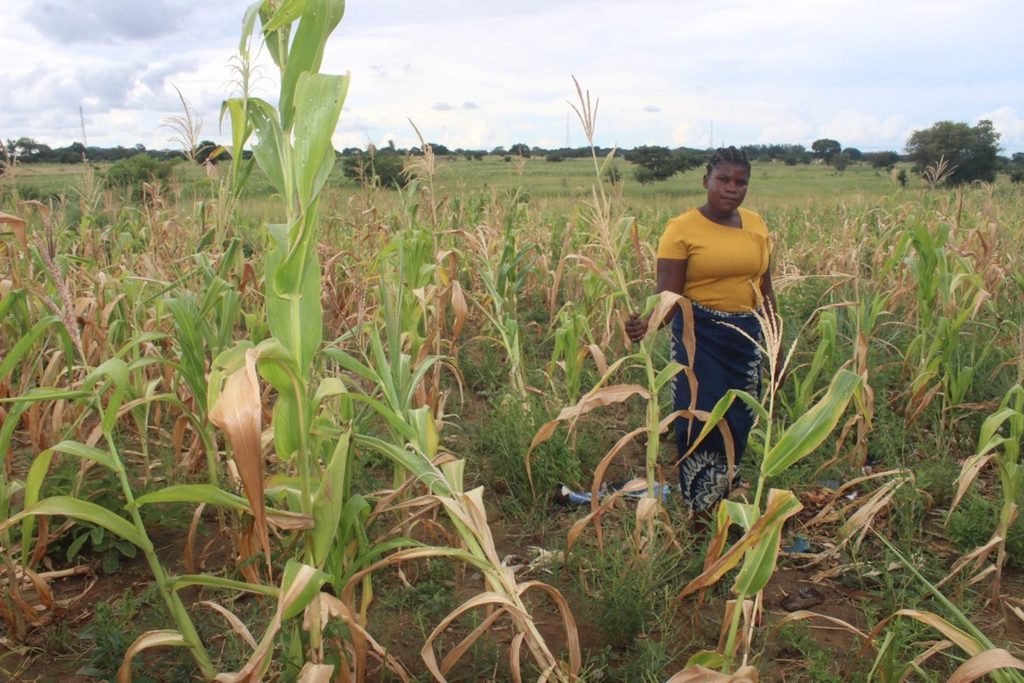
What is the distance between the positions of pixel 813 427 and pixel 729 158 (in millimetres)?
1309

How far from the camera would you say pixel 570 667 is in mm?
1850

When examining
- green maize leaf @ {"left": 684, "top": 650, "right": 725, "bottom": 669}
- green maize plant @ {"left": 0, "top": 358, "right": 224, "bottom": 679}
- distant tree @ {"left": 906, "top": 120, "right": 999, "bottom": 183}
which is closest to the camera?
green maize plant @ {"left": 0, "top": 358, "right": 224, "bottom": 679}

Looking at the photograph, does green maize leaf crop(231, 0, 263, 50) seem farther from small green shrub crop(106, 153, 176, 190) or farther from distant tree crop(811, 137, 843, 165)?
distant tree crop(811, 137, 843, 165)

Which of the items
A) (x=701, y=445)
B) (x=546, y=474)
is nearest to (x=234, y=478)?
(x=546, y=474)

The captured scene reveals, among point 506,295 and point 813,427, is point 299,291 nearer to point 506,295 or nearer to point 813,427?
point 813,427

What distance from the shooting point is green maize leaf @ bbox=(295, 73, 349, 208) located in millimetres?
1495

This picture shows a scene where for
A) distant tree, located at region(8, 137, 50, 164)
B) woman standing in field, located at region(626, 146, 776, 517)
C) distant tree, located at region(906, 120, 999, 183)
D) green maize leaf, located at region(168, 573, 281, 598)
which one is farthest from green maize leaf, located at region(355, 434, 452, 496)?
distant tree, located at region(906, 120, 999, 183)

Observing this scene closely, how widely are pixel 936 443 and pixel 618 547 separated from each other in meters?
2.08

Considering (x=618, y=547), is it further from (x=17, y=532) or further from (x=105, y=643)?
(x=17, y=532)

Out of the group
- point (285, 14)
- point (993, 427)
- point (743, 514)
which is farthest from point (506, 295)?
point (285, 14)

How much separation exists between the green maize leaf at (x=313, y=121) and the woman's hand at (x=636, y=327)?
1.26 m

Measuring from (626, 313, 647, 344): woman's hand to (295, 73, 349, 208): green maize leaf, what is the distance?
126cm

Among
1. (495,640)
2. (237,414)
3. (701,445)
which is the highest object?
(237,414)

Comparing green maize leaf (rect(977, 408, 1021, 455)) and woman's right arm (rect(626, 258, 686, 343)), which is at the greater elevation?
woman's right arm (rect(626, 258, 686, 343))
